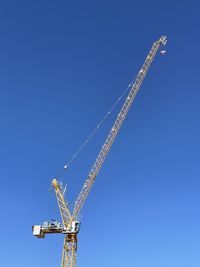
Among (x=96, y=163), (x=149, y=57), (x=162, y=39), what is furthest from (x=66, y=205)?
(x=162, y=39)

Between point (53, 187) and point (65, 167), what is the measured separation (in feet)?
27.0

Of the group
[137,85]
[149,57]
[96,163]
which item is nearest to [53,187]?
[96,163]

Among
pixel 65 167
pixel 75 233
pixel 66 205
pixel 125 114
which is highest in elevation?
pixel 125 114

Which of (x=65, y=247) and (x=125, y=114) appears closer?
(x=65, y=247)

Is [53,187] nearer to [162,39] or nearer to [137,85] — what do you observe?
[137,85]

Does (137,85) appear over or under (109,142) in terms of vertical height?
over

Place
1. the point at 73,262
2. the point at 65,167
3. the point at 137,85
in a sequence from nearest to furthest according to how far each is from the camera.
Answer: the point at 73,262, the point at 65,167, the point at 137,85

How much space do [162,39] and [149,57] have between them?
8576mm

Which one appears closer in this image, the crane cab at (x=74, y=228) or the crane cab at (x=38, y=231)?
the crane cab at (x=74, y=228)

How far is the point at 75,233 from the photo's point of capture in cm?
11406

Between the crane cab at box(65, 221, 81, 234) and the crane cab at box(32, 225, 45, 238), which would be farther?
the crane cab at box(32, 225, 45, 238)

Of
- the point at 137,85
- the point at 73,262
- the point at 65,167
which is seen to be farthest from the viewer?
the point at 137,85

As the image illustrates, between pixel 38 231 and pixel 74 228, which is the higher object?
pixel 74 228

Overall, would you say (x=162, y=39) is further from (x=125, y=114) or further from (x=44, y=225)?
(x=44, y=225)
